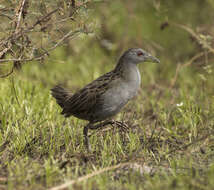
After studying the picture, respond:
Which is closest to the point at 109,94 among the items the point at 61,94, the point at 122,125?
the point at 122,125

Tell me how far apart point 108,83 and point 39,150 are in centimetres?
114

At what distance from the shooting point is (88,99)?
554 cm

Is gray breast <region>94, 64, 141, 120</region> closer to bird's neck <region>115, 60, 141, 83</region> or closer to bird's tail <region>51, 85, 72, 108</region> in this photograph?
bird's neck <region>115, 60, 141, 83</region>

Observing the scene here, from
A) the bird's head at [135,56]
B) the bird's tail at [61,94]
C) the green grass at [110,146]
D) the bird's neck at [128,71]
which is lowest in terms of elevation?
the green grass at [110,146]

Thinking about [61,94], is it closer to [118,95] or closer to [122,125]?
[122,125]

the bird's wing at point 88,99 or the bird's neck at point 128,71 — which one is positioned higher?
the bird's neck at point 128,71

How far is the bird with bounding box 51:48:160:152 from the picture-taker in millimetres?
5355

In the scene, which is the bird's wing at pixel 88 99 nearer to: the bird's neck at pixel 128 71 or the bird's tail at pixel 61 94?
the bird's neck at pixel 128 71

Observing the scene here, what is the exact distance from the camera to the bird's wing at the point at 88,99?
18.0ft

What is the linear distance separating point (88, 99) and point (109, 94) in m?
0.32

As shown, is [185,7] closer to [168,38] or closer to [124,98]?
[168,38]

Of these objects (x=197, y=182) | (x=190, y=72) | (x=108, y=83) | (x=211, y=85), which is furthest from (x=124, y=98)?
(x=190, y=72)

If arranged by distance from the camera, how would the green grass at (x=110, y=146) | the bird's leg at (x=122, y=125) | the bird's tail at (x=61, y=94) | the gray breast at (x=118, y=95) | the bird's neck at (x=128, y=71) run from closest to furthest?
the green grass at (x=110, y=146)
the gray breast at (x=118, y=95)
the bird's neck at (x=128, y=71)
the bird's leg at (x=122, y=125)
the bird's tail at (x=61, y=94)

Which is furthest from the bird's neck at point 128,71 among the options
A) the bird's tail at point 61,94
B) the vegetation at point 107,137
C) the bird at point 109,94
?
the bird's tail at point 61,94
